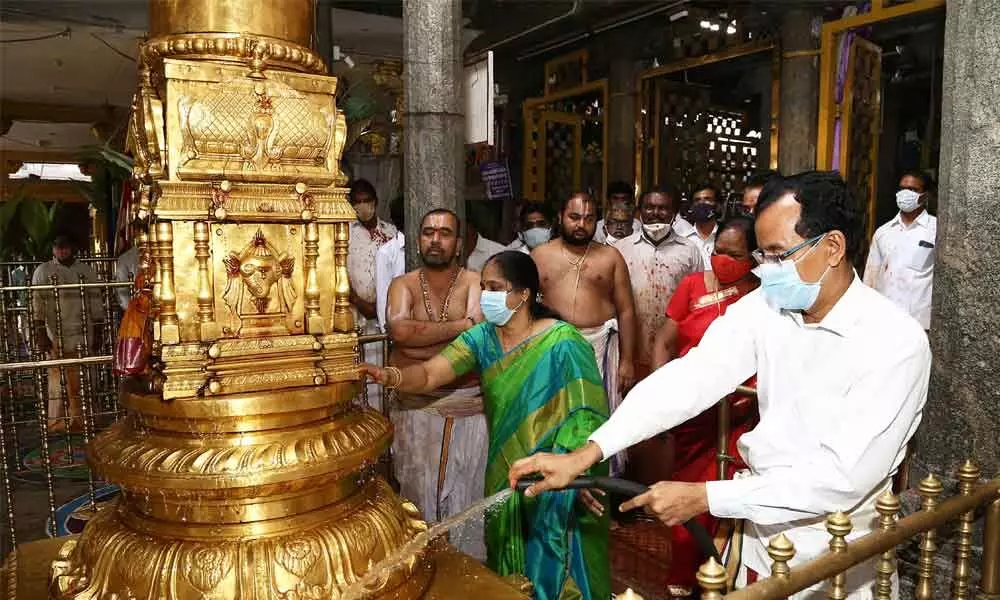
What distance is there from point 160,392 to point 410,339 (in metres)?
2.42

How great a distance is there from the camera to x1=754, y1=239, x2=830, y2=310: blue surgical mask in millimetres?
1998

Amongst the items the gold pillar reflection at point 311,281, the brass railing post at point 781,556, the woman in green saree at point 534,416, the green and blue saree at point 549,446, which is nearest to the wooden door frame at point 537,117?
the woman in green saree at point 534,416

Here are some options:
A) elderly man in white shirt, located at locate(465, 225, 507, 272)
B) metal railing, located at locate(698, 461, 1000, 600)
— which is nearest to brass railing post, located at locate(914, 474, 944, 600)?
metal railing, located at locate(698, 461, 1000, 600)

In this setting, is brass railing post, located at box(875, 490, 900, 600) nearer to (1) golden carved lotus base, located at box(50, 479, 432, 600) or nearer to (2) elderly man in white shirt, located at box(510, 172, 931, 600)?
(2) elderly man in white shirt, located at box(510, 172, 931, 600)

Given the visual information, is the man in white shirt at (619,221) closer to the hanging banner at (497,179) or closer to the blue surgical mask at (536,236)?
the blue surgical mask at (536,236)

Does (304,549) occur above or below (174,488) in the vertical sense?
below

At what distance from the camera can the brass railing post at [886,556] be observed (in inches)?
66.2

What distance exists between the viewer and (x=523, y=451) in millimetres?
2988

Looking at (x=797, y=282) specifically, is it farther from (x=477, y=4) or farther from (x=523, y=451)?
(x=477, y=4)

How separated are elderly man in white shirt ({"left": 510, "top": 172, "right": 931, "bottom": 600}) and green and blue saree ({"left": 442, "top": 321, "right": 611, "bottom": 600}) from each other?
0.77 metres

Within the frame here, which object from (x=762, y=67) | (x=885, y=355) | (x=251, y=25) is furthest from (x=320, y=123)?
(x=762, y=67)

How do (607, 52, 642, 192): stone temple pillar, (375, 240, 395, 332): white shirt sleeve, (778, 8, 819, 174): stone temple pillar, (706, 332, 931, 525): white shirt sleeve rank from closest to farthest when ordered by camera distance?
(706, 332, 931, 525): white shirt sleeve
(375, 240, 395, 332): white shirt sleeve
(778, 8, 819, 174): stone temple pillar
(607, 52, 642, 192): stone temple pillar

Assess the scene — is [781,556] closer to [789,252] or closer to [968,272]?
[789,252]

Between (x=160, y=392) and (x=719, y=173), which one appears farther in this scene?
(x=719, y=173)
